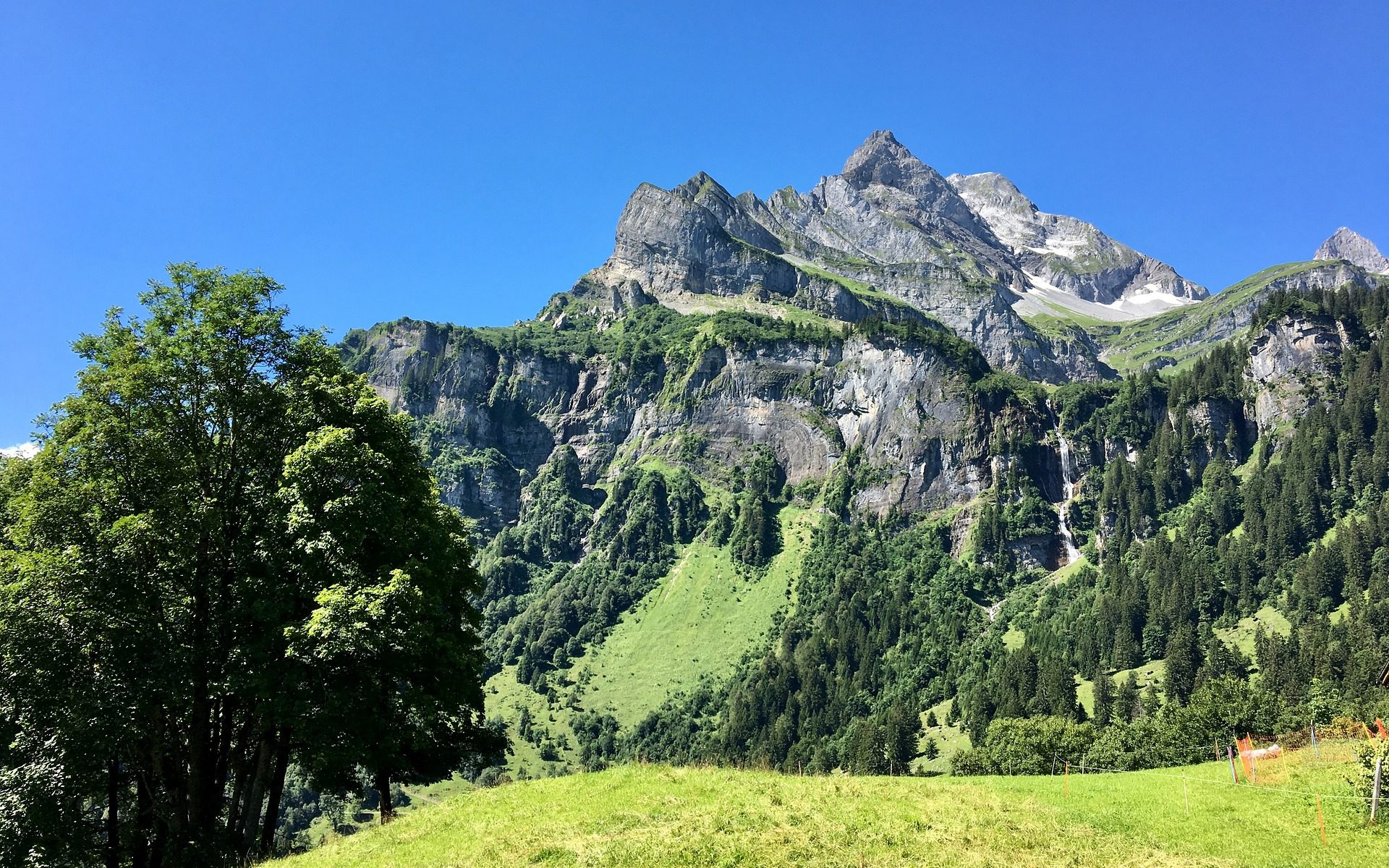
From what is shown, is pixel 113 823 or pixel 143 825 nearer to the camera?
pixel 143 825

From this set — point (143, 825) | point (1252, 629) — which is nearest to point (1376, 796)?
point (143, 825)

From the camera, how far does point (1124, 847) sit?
20.1 m

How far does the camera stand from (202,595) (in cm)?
2456

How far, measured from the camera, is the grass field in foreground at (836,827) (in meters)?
18.5

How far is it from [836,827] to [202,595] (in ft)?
65.8

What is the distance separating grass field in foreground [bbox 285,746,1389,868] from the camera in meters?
18.5

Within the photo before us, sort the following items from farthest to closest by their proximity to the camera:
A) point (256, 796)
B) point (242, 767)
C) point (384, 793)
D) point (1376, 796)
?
point (242, 767)
point (384, 793)
point (256, 796)
point (1376, 796)

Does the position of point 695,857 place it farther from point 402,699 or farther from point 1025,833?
point 402,699

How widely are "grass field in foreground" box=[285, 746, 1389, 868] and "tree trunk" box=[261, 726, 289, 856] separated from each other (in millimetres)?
3409

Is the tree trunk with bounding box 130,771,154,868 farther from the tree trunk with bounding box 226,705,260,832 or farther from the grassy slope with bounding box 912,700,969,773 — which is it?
the grassy slope with bounding box 912,700,969,773

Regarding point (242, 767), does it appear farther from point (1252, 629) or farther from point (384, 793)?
point (1252, 629)

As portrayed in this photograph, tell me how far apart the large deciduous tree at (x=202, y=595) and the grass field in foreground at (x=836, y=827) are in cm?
468

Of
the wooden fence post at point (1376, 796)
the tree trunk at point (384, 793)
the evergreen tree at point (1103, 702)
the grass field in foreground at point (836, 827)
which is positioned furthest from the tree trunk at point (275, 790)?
the evergreen tree at point (1103, 702)

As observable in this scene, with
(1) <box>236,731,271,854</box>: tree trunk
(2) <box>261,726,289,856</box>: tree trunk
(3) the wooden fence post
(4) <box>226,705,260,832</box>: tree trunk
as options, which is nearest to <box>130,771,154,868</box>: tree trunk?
(4) <box>226,705,260,832</box>: tree trunk
